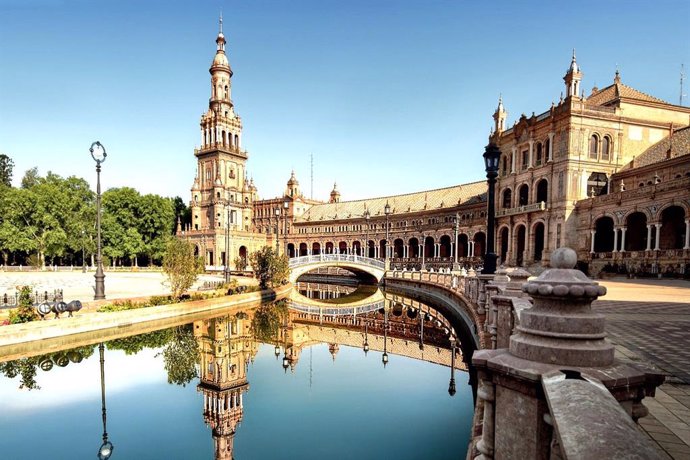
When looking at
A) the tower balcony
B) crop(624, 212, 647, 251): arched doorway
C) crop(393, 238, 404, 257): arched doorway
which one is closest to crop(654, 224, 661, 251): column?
crop(624, 212, 647, 251): arched doorway

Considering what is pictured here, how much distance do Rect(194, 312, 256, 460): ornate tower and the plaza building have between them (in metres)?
13.8

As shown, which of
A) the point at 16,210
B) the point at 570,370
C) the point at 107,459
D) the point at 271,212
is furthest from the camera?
the point at 271,212

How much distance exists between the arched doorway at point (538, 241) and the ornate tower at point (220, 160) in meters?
49.7

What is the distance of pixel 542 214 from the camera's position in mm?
36281

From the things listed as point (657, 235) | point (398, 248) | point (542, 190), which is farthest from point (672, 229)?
point (398, 248)

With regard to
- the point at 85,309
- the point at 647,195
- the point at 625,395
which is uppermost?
the point at 647,195

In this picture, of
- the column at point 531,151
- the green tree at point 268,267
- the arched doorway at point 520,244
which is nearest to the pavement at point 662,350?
the green tree at point 268,267

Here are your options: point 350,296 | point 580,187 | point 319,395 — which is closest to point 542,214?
point 580,187

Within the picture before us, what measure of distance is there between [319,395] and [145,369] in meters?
6.34

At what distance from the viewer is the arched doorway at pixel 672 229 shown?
27969 millimetres

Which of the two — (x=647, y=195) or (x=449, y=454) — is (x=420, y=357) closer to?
(x=449, y=454)

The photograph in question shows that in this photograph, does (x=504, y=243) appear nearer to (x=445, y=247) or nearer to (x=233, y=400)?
(x=445, y=247)

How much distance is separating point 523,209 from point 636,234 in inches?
380

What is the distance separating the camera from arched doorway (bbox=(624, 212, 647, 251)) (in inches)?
1215
